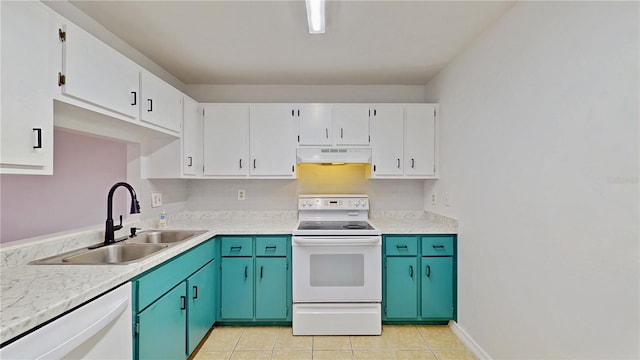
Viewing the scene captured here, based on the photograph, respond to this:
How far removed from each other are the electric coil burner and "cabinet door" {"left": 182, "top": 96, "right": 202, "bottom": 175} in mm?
1163

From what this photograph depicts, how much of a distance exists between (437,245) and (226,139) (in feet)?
7.29

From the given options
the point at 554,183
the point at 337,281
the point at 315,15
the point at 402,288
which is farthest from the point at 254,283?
the point at 554,183

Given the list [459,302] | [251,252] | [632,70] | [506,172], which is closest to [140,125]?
[251,252]

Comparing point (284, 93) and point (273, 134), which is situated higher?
point (284, 93)

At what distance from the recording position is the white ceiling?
1.72 m

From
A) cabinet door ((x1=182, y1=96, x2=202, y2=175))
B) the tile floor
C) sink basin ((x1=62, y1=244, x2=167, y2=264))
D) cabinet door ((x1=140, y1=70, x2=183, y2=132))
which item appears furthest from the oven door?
cabinet door ((x1=140, y1=70, x2=183, y2=132))

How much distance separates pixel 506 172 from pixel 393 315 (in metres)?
1.53

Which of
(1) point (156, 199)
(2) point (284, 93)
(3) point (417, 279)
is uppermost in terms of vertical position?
(2) point (284, 93)

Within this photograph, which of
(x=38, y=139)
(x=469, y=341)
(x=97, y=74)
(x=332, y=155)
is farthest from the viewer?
(x=332, y=155)

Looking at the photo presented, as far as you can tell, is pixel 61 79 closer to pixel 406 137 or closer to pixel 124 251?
pixel 124 251

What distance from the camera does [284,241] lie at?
2.46 metres

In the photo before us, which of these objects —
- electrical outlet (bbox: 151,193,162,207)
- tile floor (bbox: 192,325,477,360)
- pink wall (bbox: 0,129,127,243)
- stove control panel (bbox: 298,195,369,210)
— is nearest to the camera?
pink wall (bbox: 0,129,127,243)

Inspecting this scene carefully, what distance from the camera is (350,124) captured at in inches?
110

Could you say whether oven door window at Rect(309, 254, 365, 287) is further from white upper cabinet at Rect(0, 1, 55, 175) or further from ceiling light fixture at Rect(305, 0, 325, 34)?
white upper cabinet at Rect(0, 1, 55, 175)
